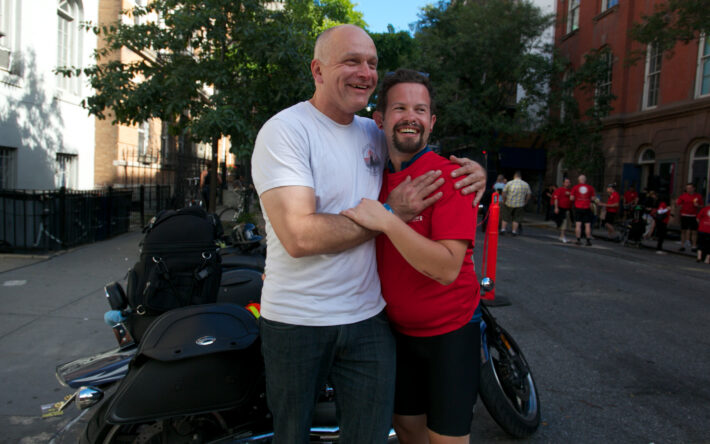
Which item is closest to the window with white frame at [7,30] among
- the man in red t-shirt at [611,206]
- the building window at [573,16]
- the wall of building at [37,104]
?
the wall of building at [37,104]

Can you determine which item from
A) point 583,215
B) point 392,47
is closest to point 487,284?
point 583,215

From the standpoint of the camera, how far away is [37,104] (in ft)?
40.8

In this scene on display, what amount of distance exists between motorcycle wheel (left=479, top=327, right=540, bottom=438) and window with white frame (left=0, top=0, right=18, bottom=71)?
12.7 m

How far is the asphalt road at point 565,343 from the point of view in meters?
3.34

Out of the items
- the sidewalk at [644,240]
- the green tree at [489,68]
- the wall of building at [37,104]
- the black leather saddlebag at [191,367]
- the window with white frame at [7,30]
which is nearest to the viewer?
the black leather saddlebag at [191,367]

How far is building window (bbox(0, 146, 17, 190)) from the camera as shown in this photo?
1183cm

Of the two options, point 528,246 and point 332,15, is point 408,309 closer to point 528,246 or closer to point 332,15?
point 528,246

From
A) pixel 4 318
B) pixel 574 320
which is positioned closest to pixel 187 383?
pixel 4 318

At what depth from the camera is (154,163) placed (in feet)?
73.4

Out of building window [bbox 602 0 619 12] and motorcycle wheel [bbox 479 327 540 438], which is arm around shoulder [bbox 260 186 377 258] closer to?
motorcycle wheel [bbox 479 327 540 438]

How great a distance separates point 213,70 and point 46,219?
14.2ft

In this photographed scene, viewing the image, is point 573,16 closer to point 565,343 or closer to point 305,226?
point 565,343

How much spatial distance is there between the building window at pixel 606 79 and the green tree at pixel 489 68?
2.29 meters

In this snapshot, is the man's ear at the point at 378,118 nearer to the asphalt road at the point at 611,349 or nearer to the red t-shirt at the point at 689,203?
the asphalt road at the point at 611,349
